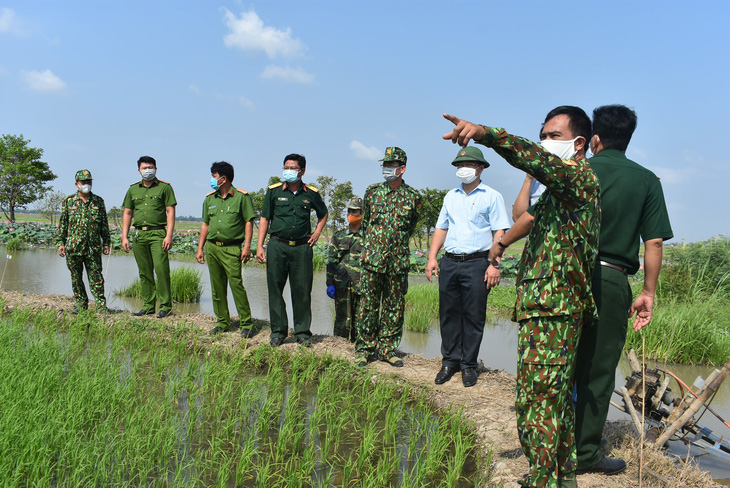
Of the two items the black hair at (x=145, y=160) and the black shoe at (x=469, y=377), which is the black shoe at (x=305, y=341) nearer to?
the black shoe at (x=469, y=377)

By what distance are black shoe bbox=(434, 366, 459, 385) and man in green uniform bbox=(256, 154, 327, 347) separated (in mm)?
1527

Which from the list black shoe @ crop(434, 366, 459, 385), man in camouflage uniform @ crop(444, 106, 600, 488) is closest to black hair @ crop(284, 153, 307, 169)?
black shoe @ crop(434, 366, 459, 385)

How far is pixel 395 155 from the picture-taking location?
434cm

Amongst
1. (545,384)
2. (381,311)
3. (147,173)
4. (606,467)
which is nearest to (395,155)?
(381,311)

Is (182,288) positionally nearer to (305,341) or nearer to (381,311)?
(305,341)

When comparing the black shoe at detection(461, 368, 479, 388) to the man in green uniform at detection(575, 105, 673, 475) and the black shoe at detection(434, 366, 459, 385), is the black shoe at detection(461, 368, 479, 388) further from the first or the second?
the man in green uniform at detection(575, 105, 673, 475)

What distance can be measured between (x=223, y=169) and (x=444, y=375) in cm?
332

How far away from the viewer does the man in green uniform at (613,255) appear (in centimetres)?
227

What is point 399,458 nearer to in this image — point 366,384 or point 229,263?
point 366,384

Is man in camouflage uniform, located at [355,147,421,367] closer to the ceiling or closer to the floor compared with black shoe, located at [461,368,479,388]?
closer to the ceiling

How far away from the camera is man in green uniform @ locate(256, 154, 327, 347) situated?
16.7 ft

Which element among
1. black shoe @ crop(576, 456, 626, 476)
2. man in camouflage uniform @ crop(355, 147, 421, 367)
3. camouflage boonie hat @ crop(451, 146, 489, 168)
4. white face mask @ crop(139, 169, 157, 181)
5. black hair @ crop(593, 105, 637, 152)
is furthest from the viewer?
white face mask @ crop(139, 169, 157, 181)

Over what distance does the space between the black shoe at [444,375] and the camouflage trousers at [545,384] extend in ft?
6.56

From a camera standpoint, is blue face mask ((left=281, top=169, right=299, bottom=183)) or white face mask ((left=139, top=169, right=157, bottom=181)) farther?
white face mask ((left=139, top=169, right=157, bottom=181))
